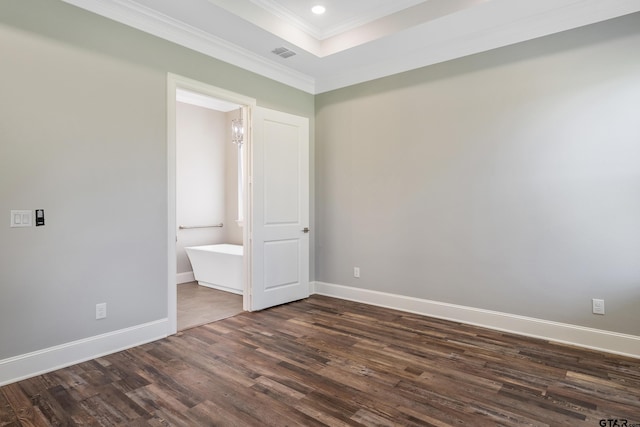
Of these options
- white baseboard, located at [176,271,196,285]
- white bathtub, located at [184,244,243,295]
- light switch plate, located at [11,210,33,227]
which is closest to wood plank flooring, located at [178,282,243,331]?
white bathtub, located at [184,244,243,295]

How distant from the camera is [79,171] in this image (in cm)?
280

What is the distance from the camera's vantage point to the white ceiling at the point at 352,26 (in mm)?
3035

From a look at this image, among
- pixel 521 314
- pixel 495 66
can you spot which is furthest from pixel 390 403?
pixel 495 66

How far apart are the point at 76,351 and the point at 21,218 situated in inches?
44.1

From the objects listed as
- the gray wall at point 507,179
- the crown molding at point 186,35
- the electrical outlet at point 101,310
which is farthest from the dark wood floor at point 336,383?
the crown molding at point 186,35

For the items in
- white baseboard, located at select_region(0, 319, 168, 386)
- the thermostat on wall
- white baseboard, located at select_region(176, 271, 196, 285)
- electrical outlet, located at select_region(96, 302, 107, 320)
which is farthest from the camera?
white baseboard, located at select_region(176, 271, 196, 285)

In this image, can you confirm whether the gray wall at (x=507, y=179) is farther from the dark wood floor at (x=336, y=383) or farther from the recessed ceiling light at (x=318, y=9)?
the recessed ceiling light at (x=318, y=9)

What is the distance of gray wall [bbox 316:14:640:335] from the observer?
9.80 ft

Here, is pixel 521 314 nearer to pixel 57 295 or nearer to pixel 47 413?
pixel 47 413

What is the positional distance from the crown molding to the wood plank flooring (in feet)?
9.48

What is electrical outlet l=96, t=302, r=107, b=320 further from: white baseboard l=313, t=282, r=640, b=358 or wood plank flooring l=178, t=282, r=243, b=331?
white baseboard l=313, t=282, r=640, b=358

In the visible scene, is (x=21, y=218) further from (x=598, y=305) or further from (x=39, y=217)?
(x=598, y=305)

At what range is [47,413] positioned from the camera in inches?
82.4

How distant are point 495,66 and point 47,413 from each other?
4.63 metres
